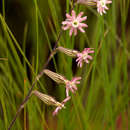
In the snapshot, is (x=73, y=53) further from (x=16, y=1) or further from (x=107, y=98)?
(x=16, y=1)

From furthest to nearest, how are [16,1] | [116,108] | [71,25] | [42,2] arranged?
[16,1] → [42,2] → [116,108] → [71,25]

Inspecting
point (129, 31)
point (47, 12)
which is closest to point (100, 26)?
point (47, 12)

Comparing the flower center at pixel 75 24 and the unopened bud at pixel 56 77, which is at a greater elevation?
the flower center at pixel 75 24

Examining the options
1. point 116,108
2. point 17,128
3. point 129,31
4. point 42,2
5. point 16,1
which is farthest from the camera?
point 129,31

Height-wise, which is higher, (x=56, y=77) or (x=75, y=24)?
(x=75, y=24)

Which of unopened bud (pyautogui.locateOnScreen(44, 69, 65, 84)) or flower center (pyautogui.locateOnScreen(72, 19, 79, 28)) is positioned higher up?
flower center (pyautogui.locateOnScreen(72, 19, 79, 28))

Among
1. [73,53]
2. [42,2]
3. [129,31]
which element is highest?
[42,2]

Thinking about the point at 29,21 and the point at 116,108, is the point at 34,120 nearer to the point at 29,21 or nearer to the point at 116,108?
the point at 116,108

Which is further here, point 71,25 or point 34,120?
point 34,120

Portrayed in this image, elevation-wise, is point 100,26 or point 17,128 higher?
point 100,26
